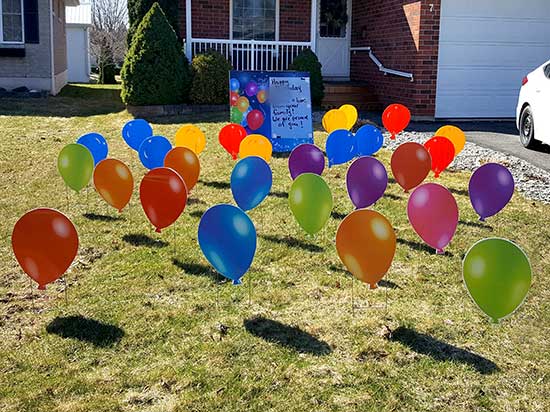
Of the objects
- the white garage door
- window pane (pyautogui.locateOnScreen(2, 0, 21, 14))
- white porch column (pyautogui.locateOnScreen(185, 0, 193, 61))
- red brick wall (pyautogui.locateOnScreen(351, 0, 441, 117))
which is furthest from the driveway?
window pane (pyautogui.locateOnScreen(2, 0, 21, 14))

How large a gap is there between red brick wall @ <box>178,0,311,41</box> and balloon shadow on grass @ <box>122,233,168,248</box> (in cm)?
1072

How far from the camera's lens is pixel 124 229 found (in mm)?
5641

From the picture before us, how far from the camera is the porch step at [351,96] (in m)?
14.6

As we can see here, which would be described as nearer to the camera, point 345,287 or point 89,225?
point 345,287

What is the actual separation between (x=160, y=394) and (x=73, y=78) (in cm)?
2899

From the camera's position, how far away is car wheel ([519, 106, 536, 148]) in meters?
9.40

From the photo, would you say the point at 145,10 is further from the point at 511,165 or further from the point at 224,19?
the point at 511,165

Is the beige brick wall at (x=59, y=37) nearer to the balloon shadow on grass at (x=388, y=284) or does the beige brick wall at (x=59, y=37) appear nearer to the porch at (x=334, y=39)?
the porch at (x=334, y=39)

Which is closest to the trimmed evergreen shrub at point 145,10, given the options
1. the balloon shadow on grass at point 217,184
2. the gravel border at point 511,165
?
the gravel border at point 511,165

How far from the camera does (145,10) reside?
49.2 feet

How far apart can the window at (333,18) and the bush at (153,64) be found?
4875 mm

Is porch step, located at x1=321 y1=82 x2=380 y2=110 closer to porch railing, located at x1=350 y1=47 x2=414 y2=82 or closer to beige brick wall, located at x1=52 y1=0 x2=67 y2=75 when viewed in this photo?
porch railing, located at x1=350 y1=47 x2=414 y2=82

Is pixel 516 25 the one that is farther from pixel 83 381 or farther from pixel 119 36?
pixel 119 36

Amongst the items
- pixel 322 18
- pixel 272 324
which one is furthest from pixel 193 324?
pixel 322 18
